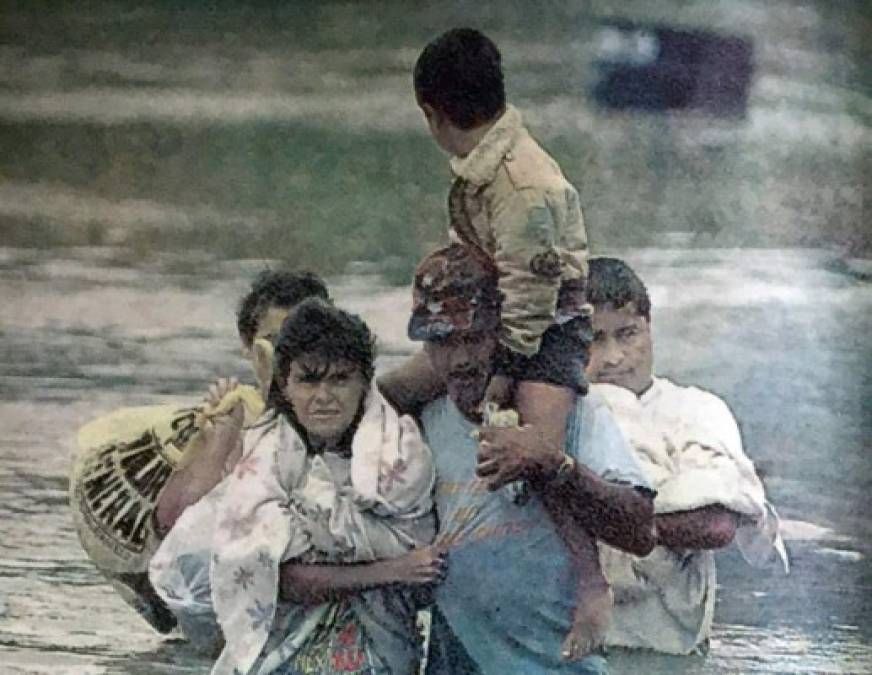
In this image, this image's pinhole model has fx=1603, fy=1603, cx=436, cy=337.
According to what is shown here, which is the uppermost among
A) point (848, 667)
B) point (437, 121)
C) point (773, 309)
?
point (437, 121)

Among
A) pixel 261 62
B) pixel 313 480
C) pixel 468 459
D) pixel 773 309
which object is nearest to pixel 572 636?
pixel 468 459

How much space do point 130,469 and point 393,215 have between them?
565mm

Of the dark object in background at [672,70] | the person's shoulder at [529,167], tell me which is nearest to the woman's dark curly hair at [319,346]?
the person's shoulder at [529,167]

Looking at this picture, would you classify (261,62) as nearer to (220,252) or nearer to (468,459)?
(220,252)

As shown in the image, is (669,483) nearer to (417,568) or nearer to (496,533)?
(496,533)

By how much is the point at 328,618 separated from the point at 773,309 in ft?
2.75

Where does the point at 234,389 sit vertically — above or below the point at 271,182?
below

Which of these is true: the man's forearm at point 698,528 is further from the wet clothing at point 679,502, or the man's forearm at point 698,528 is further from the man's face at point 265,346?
the man's face at point 265,346

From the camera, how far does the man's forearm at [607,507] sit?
7.69 ft

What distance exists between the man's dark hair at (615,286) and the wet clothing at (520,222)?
4cm

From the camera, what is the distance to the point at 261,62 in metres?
2.59

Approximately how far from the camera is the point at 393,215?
2.50 m

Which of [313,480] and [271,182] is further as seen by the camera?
[271,182]

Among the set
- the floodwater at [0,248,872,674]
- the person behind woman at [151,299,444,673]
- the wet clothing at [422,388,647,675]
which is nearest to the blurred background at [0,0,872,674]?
the floodwater at [0,248,872,674]
